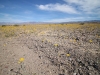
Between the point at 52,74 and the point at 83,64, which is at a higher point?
the point at 83,64

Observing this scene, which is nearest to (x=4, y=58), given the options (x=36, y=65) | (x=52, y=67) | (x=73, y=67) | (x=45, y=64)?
(x=36, y=65)

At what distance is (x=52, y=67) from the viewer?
→ 3771 millimetres

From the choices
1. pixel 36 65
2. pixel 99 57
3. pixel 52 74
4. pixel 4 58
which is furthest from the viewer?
pixel 4 58

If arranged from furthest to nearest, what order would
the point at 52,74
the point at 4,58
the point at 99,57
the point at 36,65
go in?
the point at 4,58
the point at 36,65
the point at 99,57
the point at 52,74

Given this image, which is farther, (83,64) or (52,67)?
(52,67)

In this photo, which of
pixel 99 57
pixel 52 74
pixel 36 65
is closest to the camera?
pixel 52 74

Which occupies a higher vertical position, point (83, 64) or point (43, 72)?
point (83, 64)

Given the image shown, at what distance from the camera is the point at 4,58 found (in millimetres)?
4621

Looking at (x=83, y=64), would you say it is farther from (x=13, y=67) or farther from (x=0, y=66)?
(x=0, y=66)

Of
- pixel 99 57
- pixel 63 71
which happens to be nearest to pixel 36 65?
pixel 63 71

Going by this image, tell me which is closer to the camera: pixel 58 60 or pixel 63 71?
pixel 63 71

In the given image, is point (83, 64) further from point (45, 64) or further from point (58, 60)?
point (45, 64)

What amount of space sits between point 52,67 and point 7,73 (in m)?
2.00

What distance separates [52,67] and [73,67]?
96 cm
